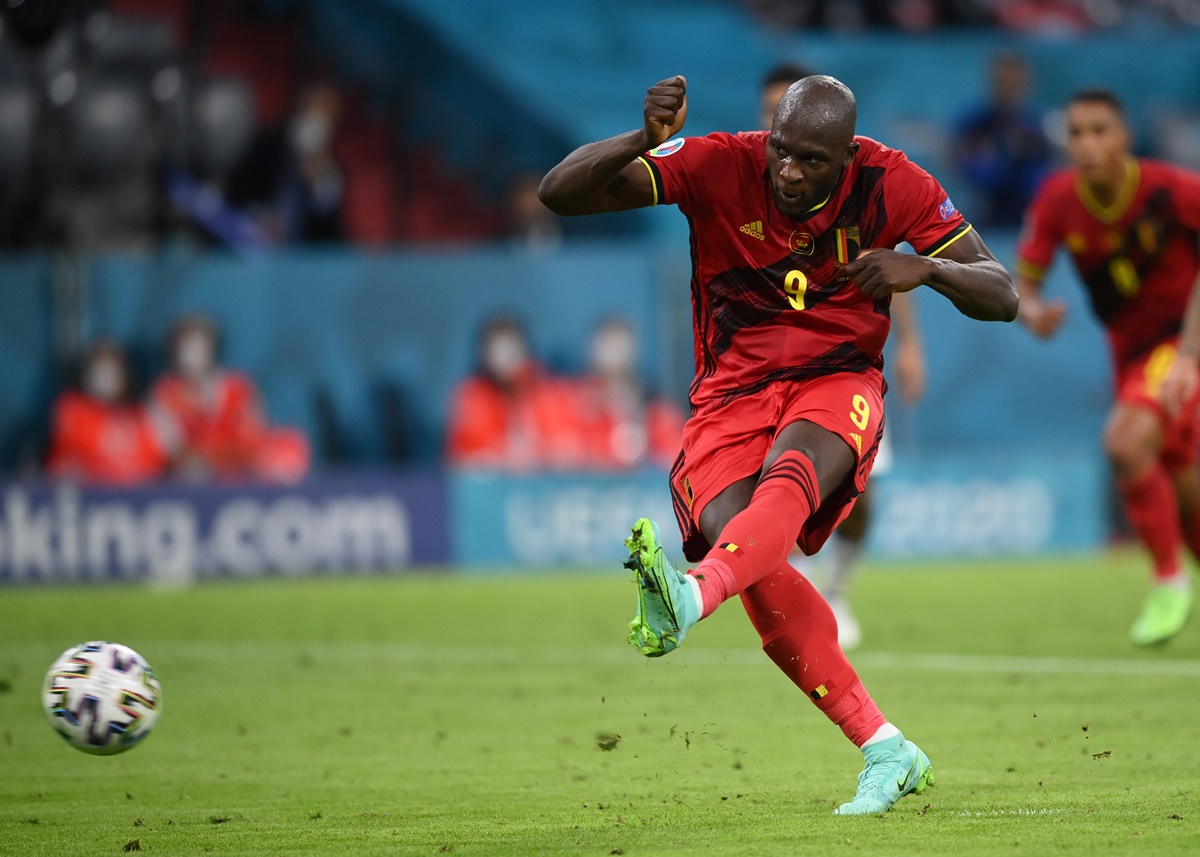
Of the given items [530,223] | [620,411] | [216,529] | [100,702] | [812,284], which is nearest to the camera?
[812,284]

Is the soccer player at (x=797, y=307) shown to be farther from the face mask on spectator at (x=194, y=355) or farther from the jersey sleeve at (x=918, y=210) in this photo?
the face mask on spectator at (x=194, y=355)

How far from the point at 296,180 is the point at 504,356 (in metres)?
2.75

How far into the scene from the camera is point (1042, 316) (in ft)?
27.3

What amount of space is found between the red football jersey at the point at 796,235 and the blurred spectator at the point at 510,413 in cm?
1040

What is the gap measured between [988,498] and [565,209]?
11.8 meters

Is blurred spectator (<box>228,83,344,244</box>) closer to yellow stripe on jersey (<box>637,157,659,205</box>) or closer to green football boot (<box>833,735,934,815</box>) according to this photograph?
yellow stripe on jersey (<box>637,157,659,205</box>)

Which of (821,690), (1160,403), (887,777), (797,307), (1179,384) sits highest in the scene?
(1160,403)

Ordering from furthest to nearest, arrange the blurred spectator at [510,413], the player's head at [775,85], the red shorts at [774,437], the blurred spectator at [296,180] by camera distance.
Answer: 1. the blurred spectator at [296,180]
2. the blurred spectator at [510,413]
3. the player's head at [775,85]
4. the red shorts at [774,437]

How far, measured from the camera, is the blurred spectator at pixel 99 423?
48.8 ft

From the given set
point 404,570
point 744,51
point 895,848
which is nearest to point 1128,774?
point 895,848

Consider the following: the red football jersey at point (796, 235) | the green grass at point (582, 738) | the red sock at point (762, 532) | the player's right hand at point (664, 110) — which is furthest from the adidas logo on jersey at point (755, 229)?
the green grass at point (582, 738)

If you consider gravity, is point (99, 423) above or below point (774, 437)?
above

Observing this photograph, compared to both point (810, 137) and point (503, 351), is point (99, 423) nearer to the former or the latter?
point (503, 351)

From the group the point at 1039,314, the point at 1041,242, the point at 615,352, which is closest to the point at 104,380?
the point at 615,352
